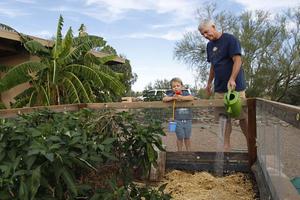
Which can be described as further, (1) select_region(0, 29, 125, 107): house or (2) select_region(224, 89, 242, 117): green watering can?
(1) select_region(0, 29, 125, 107): house

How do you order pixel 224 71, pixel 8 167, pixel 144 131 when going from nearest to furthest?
pixel 8 167
pixel 144 131
pixel 224 71

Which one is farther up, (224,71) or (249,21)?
(249,21)

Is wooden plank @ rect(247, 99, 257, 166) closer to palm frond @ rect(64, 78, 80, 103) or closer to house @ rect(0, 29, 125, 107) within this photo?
palm frond @ rect(64, 78, 80, 103)

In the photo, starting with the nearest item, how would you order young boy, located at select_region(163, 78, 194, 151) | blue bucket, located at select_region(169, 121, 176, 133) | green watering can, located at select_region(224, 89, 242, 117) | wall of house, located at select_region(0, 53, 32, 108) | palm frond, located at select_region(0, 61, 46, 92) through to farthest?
green watering can, located at select_region(224, 89, 242, 117) → young boy, located at select_region(163, 78, 194, 151) → blue bucket, located at select_region(169, 121, 176, 133) → palm frond, located at select_region(0, 61, 46, 92) → wall of house, located at select_region(0, 53, 32, 108)

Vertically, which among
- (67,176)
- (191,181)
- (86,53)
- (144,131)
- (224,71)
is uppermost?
(86,53)

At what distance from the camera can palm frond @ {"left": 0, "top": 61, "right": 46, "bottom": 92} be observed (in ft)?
28.2

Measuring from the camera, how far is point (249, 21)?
83.0ft

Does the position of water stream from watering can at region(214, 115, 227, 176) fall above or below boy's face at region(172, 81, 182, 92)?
below

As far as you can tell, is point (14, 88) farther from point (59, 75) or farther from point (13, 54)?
point (59, 75)

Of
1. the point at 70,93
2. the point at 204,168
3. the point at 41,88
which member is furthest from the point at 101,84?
the point at 204,168

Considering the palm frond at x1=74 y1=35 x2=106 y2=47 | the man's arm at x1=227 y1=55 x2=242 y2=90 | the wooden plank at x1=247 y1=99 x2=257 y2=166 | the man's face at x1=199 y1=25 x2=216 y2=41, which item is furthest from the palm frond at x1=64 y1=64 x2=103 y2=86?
the wooden plank at x1=247 y1=99 x2=257 y2=166

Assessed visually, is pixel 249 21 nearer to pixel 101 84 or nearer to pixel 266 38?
pixel 266 38

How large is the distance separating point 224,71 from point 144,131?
8.58 feet

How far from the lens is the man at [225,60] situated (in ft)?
14.6
